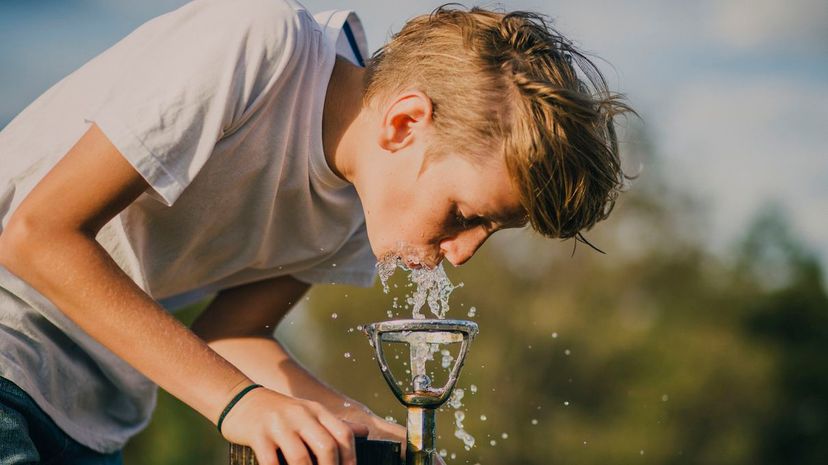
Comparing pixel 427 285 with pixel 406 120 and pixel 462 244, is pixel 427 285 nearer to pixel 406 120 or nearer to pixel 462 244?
pixel 462 244

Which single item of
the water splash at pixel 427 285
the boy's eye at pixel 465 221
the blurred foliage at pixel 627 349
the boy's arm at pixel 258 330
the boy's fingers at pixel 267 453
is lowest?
the blurred foliage at pixel 627 349

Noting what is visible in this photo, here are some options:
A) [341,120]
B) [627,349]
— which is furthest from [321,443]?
[627,349]

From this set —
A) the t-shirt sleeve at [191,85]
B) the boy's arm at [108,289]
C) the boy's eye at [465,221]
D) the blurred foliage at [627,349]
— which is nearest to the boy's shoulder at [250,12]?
the t-shirt sleeve at [191,85]

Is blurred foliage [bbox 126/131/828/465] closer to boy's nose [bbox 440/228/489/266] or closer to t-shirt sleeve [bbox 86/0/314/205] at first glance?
boy's nose [bbox 440/228/489/266]

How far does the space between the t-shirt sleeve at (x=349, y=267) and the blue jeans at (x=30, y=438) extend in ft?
2.67

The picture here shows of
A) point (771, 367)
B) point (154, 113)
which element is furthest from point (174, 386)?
point (771, 367)

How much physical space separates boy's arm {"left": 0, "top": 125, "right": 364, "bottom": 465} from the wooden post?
3cm

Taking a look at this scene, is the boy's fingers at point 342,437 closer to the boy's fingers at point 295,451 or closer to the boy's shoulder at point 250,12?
the boy's fingers at point 295,451

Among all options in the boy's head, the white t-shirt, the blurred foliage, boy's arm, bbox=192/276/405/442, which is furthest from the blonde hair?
the blurred foliage

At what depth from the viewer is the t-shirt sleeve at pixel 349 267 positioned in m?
3.23

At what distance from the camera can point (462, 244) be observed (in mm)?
2564

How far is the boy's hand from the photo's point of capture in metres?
1.83

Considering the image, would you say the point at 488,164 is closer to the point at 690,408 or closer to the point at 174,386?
the point at 174,386

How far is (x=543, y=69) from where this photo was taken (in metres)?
2.57
